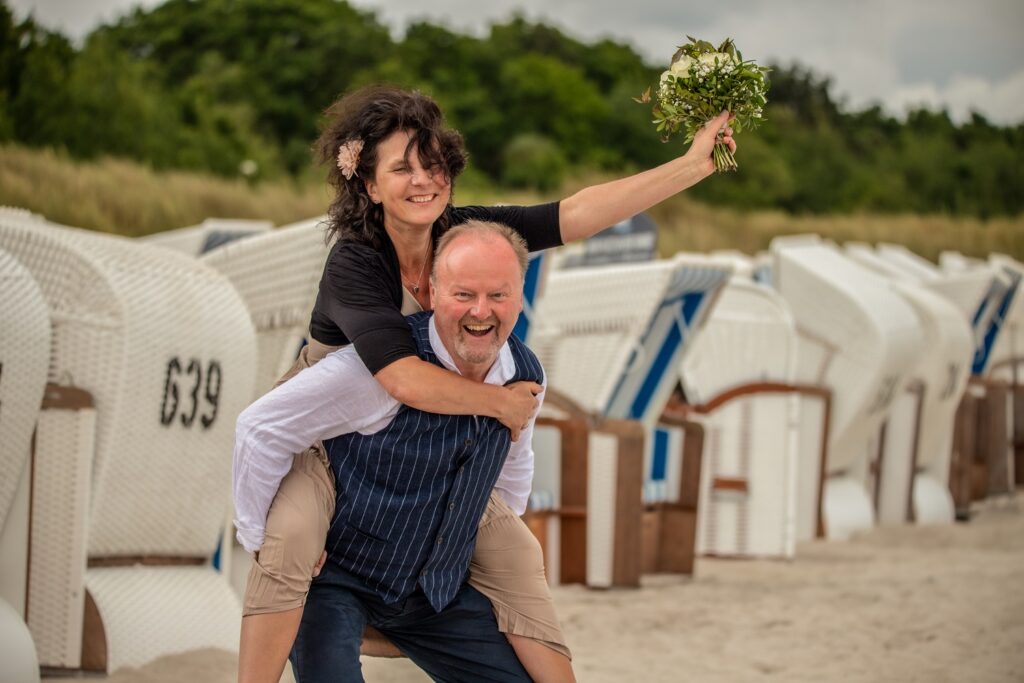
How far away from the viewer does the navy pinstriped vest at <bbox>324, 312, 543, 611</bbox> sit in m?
2.87

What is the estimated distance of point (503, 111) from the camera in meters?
37.4

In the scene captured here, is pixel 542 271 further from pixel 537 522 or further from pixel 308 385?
pixel 308 385

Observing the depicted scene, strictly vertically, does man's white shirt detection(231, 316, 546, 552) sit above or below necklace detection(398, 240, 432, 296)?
below

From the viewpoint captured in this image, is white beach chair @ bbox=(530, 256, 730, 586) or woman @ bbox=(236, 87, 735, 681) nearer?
woman @ bbox=(236, 87, 735, 681)

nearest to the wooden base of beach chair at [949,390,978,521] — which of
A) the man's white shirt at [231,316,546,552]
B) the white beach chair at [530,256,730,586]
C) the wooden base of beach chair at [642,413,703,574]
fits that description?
the wooden base of beach chair at [642,413,703,574]

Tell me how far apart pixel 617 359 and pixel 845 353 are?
9.97 ft

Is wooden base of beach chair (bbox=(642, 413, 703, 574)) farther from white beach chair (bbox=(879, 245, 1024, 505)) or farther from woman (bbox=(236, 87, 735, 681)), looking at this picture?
white beach chair (bbox=(879, 245, 1024, 505))

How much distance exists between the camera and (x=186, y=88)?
30.5 m

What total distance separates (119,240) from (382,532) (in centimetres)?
219

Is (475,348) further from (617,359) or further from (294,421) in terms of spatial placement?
(617,359)

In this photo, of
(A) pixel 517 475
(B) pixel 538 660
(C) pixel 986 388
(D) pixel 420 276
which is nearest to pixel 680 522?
(A) pixel 517 475

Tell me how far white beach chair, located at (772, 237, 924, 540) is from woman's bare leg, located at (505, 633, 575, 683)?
23.0 feet

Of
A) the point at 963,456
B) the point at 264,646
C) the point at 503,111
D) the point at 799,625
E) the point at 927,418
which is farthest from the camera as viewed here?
the point at 503,111

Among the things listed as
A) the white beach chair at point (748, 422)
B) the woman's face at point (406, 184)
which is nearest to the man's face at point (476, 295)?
the woman's face at point (406, 184)
